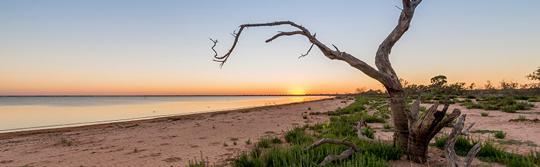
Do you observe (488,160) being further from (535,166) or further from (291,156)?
(291,156)

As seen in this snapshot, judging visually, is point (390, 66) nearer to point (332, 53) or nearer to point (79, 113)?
point (332, 53)

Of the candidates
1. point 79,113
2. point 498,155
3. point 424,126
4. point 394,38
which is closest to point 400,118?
point 424,126

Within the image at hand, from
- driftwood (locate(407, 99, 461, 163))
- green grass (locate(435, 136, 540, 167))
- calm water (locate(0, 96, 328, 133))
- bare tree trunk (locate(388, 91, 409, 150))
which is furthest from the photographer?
calm water (locate(0, 96, 328, 133))

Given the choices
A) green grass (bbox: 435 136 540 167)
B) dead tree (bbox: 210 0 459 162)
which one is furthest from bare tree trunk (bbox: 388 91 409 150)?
green grass (bbox: 435 136 540 167)

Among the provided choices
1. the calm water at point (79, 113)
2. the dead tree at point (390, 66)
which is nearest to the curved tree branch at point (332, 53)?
the dead tree at point (390, 66)

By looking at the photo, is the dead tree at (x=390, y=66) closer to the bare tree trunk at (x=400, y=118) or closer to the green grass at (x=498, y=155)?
the bare tree trunk at (x=400, y=118)

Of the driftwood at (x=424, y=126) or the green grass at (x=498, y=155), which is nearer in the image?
the driftwood at (x=424, y=126)

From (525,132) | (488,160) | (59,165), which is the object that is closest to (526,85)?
(525,132)

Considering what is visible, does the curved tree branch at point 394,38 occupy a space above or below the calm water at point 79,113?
above

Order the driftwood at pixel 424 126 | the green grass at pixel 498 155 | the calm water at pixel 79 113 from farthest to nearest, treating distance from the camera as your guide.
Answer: the calm water at pixel 79 113 < the green grass at pixel 498 155 < the driftwood at pixel 424 126

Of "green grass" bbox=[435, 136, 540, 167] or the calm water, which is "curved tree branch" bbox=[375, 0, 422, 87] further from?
the calm water

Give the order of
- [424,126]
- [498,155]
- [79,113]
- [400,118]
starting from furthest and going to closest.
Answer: [79,113] → [498,155] → [400,118] → [424,126]

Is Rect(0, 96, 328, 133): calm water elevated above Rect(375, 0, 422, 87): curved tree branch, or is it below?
below

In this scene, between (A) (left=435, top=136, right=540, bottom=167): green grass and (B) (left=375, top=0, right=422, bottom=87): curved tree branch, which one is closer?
(A) (left=435, top=136, right=540, bottom=167): green grass
